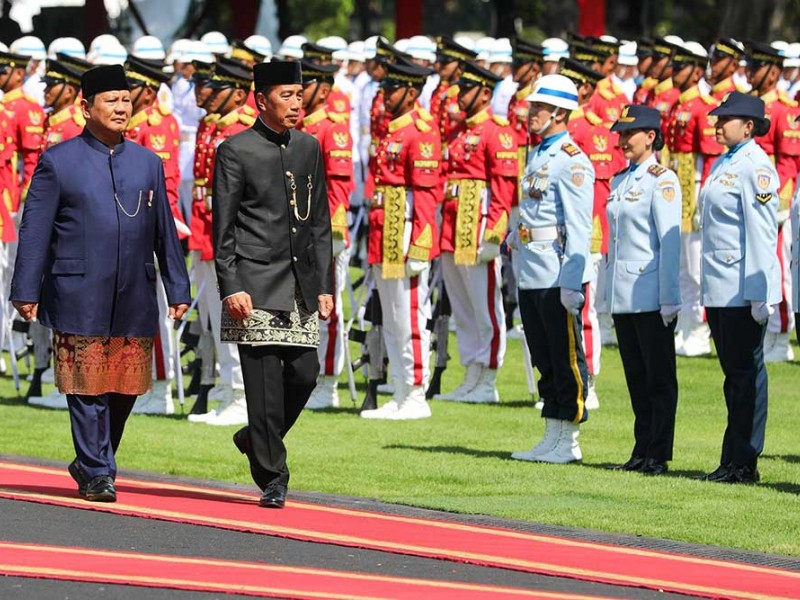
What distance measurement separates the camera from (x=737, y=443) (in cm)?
1209

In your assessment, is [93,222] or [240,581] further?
[93,222]

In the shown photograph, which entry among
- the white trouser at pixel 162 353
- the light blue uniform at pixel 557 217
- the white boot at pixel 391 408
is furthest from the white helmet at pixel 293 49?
the light blue uniform at pixel 557 217

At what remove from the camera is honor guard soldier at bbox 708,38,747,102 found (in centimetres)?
1769

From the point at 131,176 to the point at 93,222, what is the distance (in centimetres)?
30

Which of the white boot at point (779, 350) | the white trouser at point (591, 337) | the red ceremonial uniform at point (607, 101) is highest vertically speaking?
the red ceremonial uniform at point (607, 101)

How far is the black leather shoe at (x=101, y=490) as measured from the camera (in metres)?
10.8

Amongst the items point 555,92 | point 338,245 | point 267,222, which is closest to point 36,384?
point 338,245

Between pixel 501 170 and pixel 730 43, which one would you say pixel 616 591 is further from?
pixel 730 43

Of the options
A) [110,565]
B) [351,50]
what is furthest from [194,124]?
[110,565]

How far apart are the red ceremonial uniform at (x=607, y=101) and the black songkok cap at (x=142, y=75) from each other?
13.9 feet

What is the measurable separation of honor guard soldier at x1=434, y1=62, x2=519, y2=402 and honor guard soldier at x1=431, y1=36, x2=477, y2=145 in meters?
0.36

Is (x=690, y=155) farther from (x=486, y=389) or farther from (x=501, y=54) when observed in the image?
(x=486, y=389)

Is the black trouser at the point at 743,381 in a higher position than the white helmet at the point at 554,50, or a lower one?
lower

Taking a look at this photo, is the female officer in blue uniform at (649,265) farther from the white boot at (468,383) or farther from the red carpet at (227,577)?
the white boot at (468,383)
